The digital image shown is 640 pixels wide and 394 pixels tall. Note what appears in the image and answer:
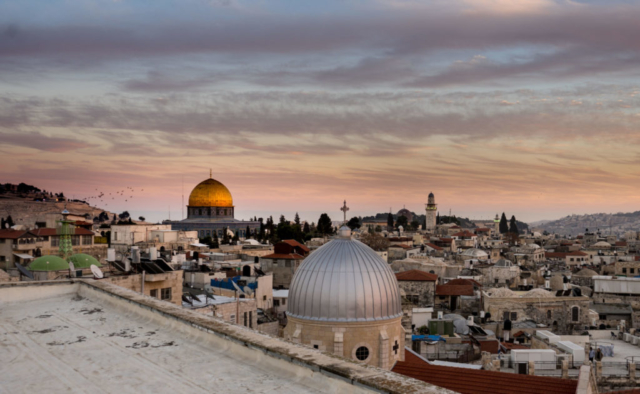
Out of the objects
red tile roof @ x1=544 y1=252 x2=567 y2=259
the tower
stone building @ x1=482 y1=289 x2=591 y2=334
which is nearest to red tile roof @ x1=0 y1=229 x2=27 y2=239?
stone building @ x1=482 y1=289 x2=591 y2=334

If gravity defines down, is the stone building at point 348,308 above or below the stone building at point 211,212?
below

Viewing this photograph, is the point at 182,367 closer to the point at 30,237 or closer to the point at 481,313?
the point at 481,313

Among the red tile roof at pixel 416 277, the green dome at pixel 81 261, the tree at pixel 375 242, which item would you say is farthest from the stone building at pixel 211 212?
the green dome at pixel 81 261

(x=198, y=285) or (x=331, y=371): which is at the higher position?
(x=331, y=371)

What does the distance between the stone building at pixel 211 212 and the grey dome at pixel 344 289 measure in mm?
83965

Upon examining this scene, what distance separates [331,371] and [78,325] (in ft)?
14.7

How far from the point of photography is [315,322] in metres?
18.3

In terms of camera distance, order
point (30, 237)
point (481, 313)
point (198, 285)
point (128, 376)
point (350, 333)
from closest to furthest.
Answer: point (128, 376) → point (350, 333) → point (198, 285) → point (481, 313) → point (30, 237)

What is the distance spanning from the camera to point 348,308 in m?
18.3

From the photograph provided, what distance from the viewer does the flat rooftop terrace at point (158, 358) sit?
5.89 meters

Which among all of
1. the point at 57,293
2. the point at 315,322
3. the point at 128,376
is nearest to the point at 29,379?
the point at 128,376

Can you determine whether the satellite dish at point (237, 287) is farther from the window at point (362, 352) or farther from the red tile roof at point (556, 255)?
the red tile roof at point (556, 255)

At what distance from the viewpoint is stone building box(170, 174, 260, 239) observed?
337ft

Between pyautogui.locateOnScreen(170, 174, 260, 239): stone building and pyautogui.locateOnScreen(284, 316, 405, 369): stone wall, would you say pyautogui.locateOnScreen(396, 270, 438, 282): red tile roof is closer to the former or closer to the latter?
pyautogui.locateOnScreen(284, 316, 405, 369): stone wall
